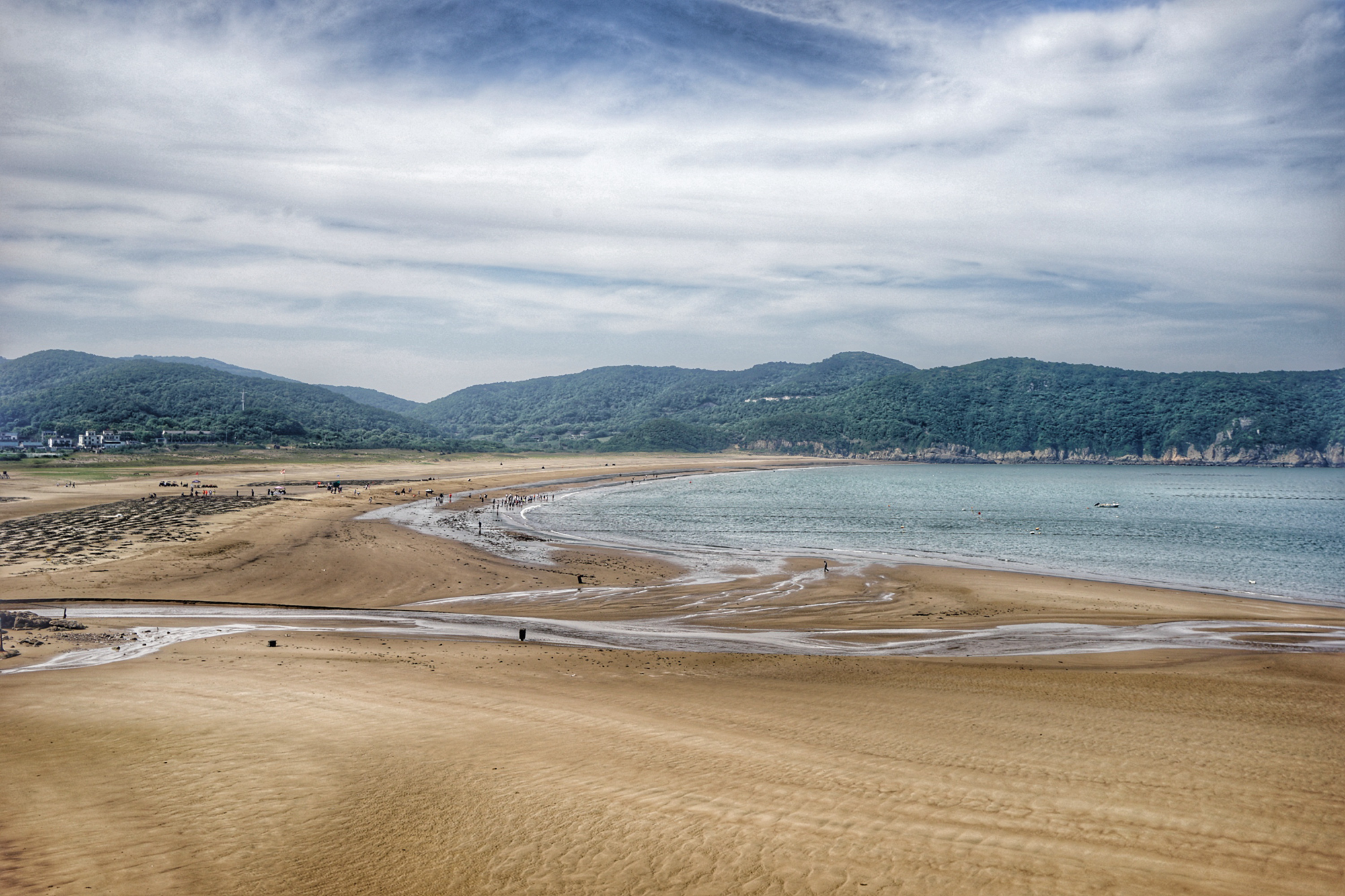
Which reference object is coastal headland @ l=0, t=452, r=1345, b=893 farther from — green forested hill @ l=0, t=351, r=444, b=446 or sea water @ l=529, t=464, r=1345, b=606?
green forested hill @ l=0, t=351, r=444, b=446

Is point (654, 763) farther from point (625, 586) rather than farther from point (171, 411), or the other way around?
point (171, 411)

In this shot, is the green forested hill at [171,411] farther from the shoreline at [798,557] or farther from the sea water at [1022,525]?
the shoreline at [798,557]

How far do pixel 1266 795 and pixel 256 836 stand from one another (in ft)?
44.5

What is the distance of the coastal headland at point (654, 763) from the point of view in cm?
759

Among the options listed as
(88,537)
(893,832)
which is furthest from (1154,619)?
(88,537)

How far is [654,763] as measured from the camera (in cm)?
1059

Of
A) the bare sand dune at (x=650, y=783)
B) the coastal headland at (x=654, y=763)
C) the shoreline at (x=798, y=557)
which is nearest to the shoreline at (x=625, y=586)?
the shoreline at (x=798, y=557)

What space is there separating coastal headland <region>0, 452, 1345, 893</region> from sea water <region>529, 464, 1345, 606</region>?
14.0 meters

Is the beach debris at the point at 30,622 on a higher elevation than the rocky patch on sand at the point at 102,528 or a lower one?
lower

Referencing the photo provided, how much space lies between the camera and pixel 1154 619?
2473 centimetres

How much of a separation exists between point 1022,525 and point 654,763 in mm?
56141

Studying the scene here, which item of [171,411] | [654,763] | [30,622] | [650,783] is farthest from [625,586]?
[171,411]

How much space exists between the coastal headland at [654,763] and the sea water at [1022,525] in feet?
46.1

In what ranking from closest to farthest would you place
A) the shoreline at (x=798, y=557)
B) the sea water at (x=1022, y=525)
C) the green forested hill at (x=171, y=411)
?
the shoreline at (x=798, y=557), the sea water at (x=1022, y=525), the green forested hill at (x=171, y=411)
